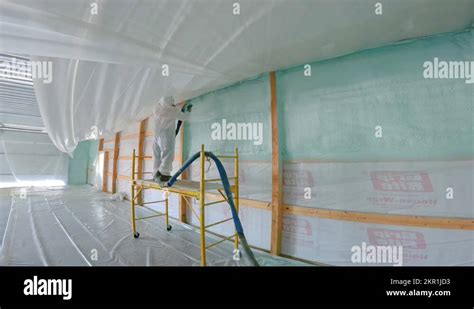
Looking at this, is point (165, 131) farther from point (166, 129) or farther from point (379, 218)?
point (379, 218)

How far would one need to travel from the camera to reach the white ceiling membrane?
1.00 metres

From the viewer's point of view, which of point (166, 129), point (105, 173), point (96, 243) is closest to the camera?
point (166, 129)

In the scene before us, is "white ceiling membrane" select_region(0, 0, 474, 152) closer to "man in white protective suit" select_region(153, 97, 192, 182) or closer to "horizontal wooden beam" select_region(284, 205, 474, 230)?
"man in white protective suit" select_region(153, 97, 192, 182)

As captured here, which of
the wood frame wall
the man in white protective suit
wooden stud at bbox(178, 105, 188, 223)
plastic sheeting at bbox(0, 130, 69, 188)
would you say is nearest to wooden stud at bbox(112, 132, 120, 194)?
wooden stud at bbox(178, 105, 188, 223)

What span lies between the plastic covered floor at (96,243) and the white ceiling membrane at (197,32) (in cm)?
185

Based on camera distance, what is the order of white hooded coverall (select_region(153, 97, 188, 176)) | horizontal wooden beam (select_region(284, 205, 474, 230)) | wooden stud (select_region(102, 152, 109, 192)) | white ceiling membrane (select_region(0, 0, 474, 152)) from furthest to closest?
wooden stud (select_region(102, 152, 109, 192)) < white hooded coverall (select_region(153, 97, 188, 176)) < horizontal wooden beam (select_region(284, 205, 474, 230)) < white ceiling membrane (select_region(0, 0, 474, 152))

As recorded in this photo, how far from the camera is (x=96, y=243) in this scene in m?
2.17

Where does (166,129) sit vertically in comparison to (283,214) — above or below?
above

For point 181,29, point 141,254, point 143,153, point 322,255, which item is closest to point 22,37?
point 181,29

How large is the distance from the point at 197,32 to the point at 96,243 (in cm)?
269

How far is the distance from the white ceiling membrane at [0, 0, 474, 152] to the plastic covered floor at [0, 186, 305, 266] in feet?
6.07

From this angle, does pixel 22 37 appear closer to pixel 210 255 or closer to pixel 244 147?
pixel 244 147

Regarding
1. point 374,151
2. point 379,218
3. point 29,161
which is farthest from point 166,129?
point 29,161
